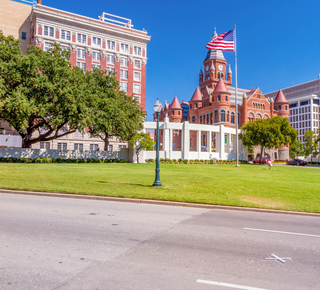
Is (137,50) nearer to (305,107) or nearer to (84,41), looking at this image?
(84,41)

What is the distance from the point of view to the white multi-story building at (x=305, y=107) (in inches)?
4697

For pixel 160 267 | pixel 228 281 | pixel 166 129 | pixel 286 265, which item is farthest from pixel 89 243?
pixel 166 129

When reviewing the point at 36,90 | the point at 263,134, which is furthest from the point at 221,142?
the point at 36,90

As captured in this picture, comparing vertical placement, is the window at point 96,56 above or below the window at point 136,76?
above

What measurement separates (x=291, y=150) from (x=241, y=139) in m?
34.6

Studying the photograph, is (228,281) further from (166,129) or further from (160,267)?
(166,129)

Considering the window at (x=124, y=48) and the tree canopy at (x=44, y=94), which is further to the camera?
the window at (x=124, y=48)

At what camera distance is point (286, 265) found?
5.09 meters

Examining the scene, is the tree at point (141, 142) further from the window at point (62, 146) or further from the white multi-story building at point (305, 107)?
the white multi-story building at point (305, 107)

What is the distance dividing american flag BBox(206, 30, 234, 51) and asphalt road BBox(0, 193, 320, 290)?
26.6 metres

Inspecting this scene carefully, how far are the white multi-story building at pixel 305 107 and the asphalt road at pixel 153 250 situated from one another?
124901 millimetres

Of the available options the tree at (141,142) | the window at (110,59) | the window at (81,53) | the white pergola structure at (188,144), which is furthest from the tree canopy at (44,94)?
the window at (110,59)

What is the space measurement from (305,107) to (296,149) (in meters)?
42.3

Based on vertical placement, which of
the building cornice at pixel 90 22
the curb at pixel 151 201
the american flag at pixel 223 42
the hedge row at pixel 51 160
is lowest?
the curb at pixel 151 201
